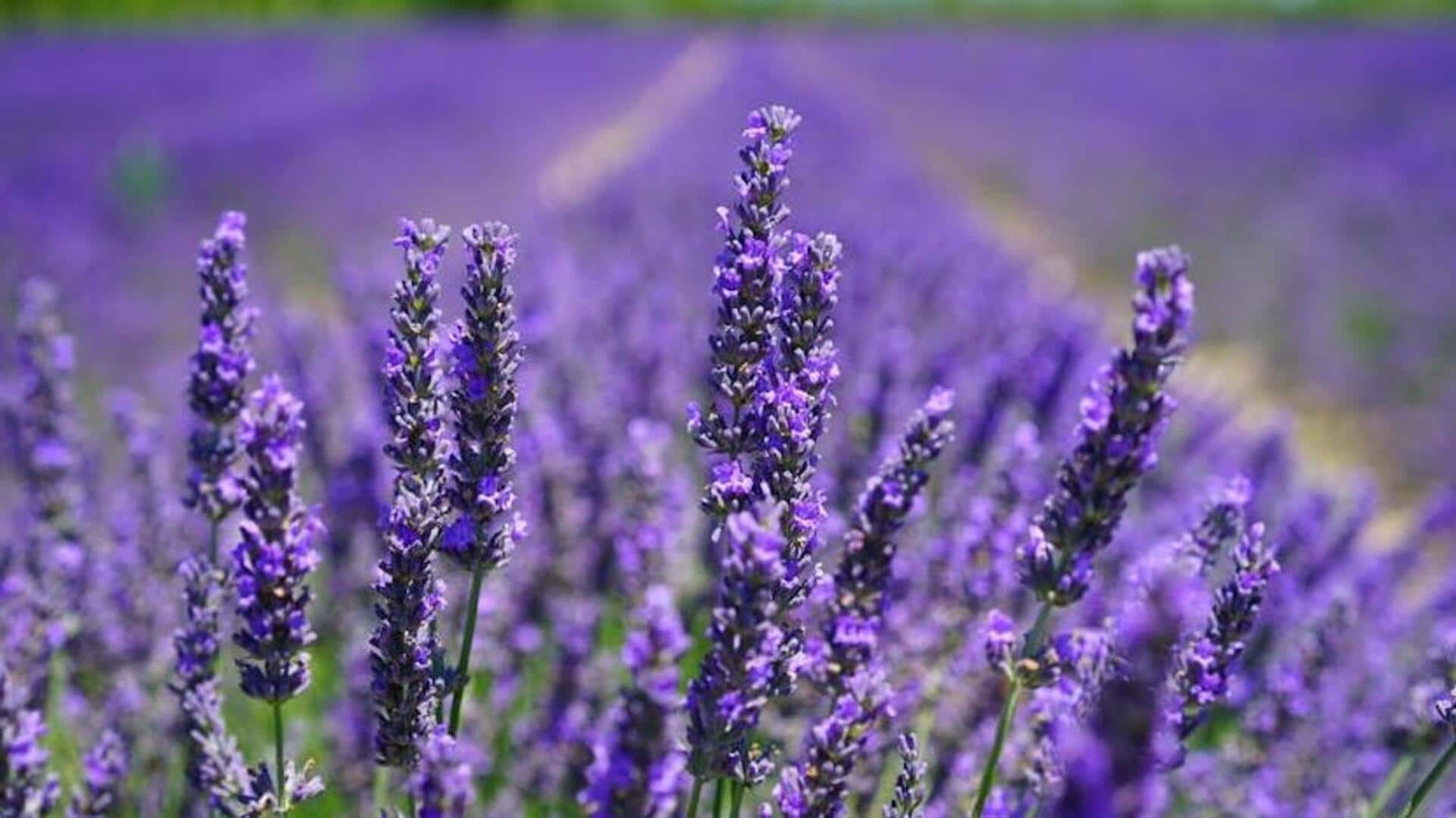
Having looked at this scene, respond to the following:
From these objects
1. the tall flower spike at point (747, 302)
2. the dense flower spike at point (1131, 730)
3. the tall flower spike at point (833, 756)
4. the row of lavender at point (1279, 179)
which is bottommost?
the dense flower spike at point (1131, 730)

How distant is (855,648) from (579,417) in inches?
86.2

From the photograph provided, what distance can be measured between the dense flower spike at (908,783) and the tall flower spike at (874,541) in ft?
0.34

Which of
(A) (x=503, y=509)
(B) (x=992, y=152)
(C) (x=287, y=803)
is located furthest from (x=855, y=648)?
(B) (x=992, y=152)

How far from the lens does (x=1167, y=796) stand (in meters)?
2.14

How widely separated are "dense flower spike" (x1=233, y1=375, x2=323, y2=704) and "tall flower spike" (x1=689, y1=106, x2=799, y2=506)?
388 mm

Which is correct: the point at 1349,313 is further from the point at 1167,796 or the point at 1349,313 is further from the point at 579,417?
the point at 1167,796

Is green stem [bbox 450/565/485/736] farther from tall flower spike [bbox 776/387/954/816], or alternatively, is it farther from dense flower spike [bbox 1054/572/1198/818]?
dense flower spike [bbox 1054/572/1198/818]

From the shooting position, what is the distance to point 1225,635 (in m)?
1.32

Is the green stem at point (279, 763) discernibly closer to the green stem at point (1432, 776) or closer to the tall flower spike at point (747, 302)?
the tall flower spike at point (747, 302)

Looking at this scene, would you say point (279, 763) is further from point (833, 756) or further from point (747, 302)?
point (747, 302)

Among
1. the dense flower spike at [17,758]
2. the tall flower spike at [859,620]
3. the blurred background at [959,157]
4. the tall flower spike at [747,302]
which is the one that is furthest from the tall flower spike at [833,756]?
the blurred background at [959,157]

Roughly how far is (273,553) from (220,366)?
376 millimetres

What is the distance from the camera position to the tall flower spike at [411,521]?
48.8 inches

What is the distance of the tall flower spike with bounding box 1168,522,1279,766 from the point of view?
131 centimetres
